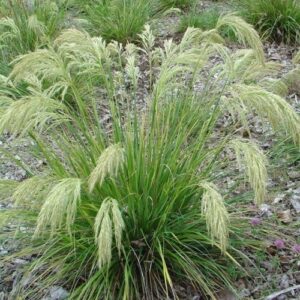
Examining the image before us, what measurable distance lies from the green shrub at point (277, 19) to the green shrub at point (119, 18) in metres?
1.23

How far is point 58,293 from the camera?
9.49 feet

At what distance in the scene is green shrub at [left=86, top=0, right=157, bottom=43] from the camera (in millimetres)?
6070

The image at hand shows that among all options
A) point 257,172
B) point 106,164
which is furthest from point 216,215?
point 106,164

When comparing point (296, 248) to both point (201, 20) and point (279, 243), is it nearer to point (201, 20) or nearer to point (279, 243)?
point (279, 243)

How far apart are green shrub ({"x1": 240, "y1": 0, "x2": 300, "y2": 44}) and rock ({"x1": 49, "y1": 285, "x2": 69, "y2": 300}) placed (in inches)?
155

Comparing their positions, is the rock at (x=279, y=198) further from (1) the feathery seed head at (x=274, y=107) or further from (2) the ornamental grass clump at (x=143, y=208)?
(1) the feathery seed head at (x=274, y=107)

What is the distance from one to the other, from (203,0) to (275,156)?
13.0 feet

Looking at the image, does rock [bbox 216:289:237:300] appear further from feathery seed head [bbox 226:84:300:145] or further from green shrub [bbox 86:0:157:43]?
green shrub [bbox 86:0:157:43]

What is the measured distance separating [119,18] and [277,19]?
1726 millimetres

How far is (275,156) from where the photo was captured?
154 inches

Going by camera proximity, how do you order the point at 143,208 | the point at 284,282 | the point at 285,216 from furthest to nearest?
1. the point at 285,216
2. the point at 284,282
3. the point at 143,208

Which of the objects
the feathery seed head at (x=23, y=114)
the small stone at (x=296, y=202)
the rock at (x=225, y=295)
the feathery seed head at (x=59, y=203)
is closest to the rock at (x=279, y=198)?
the small stone at (x=296, y=202)

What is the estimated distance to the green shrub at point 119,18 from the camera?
6070 mm

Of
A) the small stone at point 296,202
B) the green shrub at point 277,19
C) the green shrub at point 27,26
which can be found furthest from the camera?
the green shrub at point 277,19
